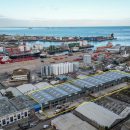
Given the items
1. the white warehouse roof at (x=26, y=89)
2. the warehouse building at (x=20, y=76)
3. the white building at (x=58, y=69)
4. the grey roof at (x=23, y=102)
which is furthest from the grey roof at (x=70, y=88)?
the white building at (x=58, y=69)

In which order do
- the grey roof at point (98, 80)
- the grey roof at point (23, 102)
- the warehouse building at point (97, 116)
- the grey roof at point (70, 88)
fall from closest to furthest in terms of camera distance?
the warehouse building at point (97, 116) → the grey roof at point (23, 102) → the grey roof at point (70, 88) → the grey roof at point (98, 80)

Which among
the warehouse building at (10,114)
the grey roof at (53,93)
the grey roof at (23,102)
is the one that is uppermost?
the grey roof at (53,93)

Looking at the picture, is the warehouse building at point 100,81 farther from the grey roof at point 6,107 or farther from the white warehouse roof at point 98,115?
the grey roof at point 6,107

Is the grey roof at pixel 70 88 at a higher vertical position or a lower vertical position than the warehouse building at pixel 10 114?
higher

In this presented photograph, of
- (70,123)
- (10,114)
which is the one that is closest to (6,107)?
(10,114)

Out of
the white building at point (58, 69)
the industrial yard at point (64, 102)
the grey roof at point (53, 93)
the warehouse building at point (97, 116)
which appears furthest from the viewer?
the white building at point (58, 69)

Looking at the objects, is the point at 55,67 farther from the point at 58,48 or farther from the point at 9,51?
the point at 58,48

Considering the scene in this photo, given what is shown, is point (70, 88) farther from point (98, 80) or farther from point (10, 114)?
point (10, 114)

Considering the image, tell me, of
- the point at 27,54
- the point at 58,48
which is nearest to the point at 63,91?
the point at 27,54

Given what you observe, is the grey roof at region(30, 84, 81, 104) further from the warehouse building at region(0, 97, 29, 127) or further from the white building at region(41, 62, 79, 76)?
the white building at region(41, 62, 79, 76)
